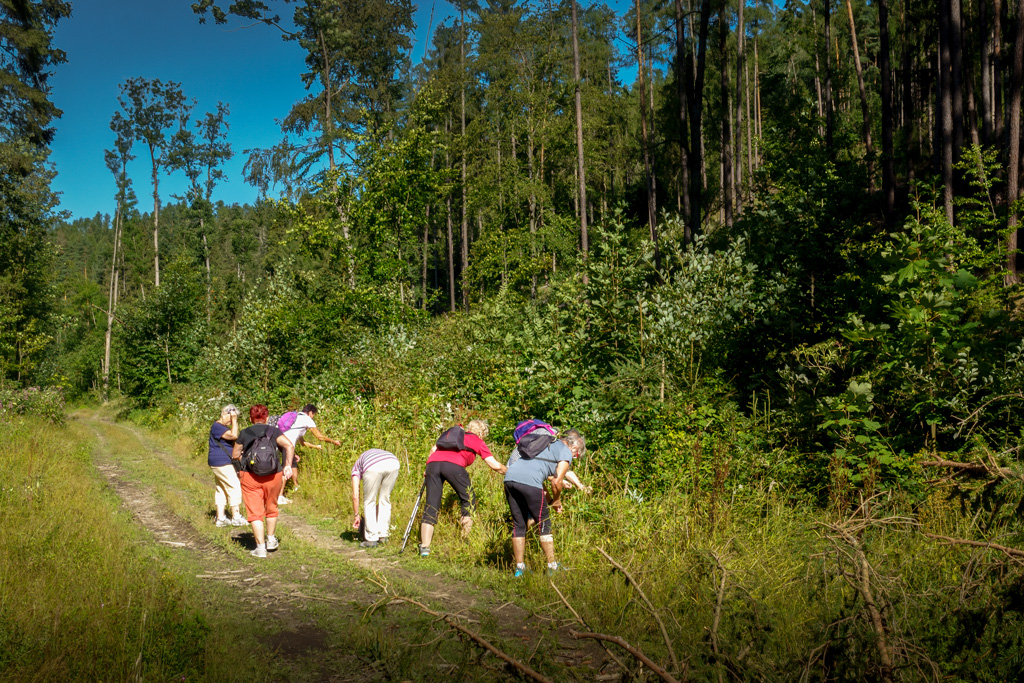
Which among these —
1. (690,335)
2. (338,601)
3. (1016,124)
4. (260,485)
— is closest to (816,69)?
(1016,124)

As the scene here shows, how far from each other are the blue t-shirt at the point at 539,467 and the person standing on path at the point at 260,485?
9.91ft

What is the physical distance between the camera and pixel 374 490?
25.8ft

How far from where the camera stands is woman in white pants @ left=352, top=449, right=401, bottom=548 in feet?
25.6

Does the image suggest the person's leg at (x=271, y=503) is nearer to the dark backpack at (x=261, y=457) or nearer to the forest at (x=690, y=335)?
the dark backpack at (x=261, y=457)

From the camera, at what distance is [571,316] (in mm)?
10406

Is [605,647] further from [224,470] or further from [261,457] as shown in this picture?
[224,470]

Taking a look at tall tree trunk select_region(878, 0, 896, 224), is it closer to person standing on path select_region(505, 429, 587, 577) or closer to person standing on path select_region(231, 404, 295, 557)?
person standing on path select_region(505, 429, 587, 577)

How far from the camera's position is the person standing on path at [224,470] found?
9.09m

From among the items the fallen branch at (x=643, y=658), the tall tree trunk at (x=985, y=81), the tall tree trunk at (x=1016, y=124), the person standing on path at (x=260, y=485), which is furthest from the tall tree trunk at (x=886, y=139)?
the fallen branch at (x=643, y=658)

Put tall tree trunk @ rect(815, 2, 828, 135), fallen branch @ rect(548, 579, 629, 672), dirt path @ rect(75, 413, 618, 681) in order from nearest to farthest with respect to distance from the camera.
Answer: fallen branch @ rect(548, 579, 629, 672), dirt path @ rect(75, 413, 618, 681), tall tree trunk @ rect(815, 2, 828, 135)

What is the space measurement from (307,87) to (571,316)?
20219 mm

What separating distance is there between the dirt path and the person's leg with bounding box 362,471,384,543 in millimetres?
272

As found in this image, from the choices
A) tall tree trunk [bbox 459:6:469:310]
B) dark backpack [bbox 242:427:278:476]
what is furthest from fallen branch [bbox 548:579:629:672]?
tall tree trunk [bbox 459:6:469:310]

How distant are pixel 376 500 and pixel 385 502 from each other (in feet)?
0.46
